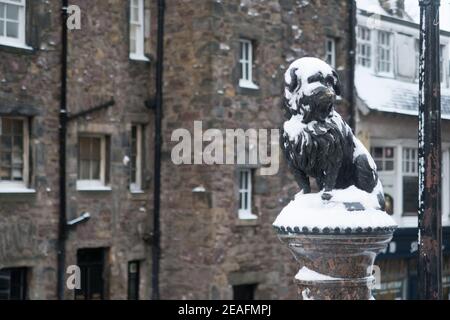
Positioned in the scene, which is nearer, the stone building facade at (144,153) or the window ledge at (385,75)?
the stone building facade at (144,153)

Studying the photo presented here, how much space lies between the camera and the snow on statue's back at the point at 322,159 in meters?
5.35

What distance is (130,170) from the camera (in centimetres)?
1622

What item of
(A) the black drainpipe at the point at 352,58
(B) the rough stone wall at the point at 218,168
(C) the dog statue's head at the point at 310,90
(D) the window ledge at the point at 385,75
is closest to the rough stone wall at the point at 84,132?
(B) the rough stone wall at the point at 218,168

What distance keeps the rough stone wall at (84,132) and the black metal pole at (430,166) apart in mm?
Result: 9555

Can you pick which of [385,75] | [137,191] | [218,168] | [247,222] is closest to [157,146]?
[137,191]

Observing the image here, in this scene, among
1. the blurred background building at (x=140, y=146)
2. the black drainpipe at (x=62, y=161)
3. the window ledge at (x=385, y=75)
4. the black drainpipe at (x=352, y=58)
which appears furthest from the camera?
the window ledge at (x=385, y=75)

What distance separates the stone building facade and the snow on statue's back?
942 centimetres

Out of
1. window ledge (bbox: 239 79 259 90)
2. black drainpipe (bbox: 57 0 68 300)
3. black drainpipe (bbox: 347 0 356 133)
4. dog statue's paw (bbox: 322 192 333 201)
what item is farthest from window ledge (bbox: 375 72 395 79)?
dog statue's paw (bbox: 322 192 333 201)

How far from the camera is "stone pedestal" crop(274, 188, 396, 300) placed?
5.21 meters

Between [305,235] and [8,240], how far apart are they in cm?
975

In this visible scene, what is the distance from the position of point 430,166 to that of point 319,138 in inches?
→ 33.4

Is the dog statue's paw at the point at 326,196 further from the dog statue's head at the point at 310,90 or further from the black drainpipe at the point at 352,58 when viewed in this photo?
the black drainpipe at the point at 352,58
